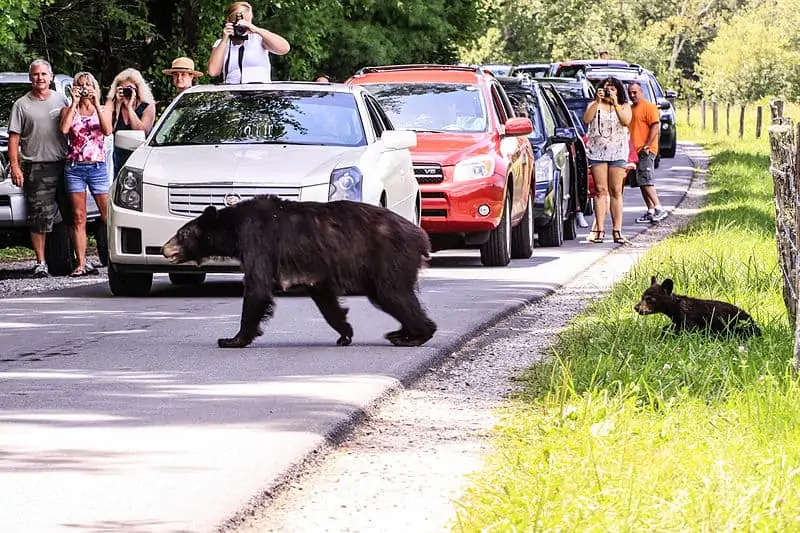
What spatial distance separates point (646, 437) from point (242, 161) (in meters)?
7.00

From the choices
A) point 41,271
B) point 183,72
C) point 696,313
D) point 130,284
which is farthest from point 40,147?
point 696,313

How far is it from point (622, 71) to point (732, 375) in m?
31.6

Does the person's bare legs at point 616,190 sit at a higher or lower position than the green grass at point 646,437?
lower

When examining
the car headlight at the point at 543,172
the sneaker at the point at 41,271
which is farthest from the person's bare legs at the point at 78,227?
the car headlight at the point at 543,172

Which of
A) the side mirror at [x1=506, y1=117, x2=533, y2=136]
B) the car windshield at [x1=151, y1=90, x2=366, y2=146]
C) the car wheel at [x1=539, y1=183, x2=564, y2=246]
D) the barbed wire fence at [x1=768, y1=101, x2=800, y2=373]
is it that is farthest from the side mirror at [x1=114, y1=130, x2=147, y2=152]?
the car wheel at [x1=539, y1=183, x2=564, y2=246]

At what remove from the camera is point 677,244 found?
670 inches

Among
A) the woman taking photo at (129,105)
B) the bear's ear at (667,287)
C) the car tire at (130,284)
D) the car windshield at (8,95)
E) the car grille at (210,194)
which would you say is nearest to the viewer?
the bear's ear at (667,287)

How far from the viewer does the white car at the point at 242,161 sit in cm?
1323

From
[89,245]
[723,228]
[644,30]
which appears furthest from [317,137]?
[644,30]

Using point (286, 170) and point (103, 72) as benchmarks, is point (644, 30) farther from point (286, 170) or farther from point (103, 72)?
point (286, 170)

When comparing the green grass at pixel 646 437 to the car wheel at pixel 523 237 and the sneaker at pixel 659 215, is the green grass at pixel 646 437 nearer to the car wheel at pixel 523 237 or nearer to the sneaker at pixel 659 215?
the car wheel at pixel 523 237

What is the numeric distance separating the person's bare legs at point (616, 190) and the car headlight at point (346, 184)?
6754mm

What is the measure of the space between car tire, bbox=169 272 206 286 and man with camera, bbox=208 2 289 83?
192 cm

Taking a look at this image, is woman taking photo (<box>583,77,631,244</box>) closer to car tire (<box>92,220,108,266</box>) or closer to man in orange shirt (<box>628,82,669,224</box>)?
man in orange shirt (<box>628,82,669,224</box>)
